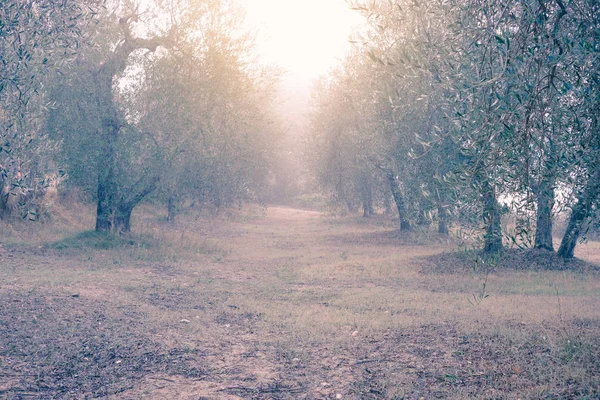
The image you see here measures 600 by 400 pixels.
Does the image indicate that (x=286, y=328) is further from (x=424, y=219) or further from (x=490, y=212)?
(x=490, y=212)

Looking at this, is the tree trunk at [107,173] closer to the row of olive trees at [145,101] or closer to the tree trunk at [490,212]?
the row of olive trees at [145,101]

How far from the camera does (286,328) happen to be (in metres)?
10.8

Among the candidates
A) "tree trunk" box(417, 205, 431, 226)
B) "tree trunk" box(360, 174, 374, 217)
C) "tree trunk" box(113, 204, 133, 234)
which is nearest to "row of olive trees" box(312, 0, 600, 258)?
"tree trunk" box(417, 205, 431, 226)

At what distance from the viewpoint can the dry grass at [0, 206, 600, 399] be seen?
7.47 m

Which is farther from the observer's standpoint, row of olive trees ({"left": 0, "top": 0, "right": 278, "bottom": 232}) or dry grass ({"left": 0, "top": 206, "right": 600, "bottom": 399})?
row of olive trees ({"left": 0, "top": 0, "right": 278, "bottom": 232})

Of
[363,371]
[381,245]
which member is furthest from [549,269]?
[363,371]

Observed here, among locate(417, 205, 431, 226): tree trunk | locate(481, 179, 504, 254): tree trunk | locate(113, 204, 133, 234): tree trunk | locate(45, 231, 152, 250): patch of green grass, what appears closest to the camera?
locate(481, 179, 504, 254): tree trunk

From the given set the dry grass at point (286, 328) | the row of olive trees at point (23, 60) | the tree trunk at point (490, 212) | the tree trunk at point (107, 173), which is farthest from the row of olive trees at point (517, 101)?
the tree trunk at point (107, 173)

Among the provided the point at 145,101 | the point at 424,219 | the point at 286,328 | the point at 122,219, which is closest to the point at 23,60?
the point at 286,328

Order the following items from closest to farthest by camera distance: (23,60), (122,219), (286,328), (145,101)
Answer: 1. (23,60)
2. (286,328)
3. (145,101)
4. (122,219)

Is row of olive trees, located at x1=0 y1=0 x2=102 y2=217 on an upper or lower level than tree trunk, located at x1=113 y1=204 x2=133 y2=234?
upper

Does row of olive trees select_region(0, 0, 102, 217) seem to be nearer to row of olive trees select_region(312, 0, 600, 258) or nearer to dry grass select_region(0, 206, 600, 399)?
dry grass select_region(0, 206, 600, 399)

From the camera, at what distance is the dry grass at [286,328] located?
24.5 feet

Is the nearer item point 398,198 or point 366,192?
point 398,198
